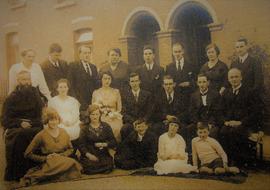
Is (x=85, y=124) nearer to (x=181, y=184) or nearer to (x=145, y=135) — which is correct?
(x=145, y=135)

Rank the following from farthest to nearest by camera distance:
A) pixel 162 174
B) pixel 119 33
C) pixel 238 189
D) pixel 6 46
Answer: pixel 6 46 < pixel 119 33 < pixel 162 174 < pixel 238 189

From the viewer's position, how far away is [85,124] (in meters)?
6.32

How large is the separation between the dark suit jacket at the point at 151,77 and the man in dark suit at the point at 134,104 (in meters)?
0.07

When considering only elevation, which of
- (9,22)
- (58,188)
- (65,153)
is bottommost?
(58,188)

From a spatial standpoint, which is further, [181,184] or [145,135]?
[145,135]

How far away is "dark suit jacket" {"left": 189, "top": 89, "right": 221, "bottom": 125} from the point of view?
568 cm

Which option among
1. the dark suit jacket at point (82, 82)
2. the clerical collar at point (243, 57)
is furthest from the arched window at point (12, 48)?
the clerical collar at point (243, 57)

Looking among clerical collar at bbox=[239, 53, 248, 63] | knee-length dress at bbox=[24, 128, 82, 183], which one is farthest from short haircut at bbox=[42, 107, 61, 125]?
clerical collar at bbox=[239, 53, 248, 63]

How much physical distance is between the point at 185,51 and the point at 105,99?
147 cm

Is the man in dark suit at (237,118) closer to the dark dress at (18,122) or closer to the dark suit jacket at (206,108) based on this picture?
the dark suit jacket at (206,108)

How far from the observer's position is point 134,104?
6.14 metres

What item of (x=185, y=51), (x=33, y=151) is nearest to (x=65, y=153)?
(x=33, y=151)

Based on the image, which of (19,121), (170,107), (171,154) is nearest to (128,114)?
(170,107)

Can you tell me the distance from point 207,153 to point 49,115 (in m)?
2.58
